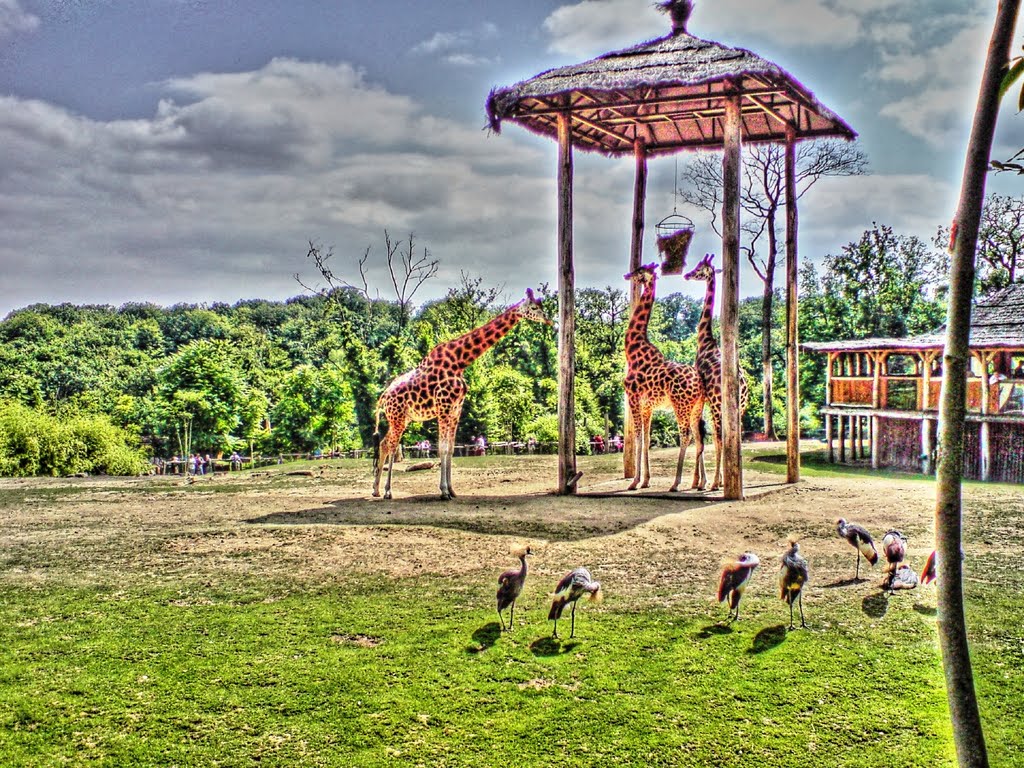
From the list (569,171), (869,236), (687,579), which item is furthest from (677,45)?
(869,236)

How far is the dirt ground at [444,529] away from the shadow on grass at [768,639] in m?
1.03

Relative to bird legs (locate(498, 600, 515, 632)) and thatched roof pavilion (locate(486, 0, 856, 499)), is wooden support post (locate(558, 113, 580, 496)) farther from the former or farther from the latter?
bird legs (locate(498, 600, 515, 632))

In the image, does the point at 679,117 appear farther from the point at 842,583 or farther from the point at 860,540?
the point at 842,583

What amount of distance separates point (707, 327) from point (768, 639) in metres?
9.02

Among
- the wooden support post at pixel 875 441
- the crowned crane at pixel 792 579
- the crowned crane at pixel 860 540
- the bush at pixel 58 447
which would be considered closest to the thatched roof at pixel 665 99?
the crowned crane at pixel 860 540

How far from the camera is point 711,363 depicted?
14.3 m

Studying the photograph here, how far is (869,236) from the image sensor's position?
115ft

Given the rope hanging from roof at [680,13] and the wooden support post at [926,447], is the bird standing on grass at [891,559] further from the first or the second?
the wooden support post at [926,447]

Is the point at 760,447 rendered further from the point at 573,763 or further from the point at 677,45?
the point at 573,763

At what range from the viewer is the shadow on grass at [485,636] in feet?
21.5

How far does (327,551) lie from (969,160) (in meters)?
8.18

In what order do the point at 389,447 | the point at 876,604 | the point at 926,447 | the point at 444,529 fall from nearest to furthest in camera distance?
the point at 876,604 → the point at 444,529 → the point at 389,447 → the point at 926,447

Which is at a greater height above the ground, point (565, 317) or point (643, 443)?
point (565, 317)

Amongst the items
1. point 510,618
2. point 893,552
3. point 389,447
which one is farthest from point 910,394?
point 510,618
